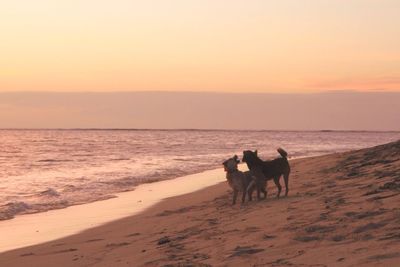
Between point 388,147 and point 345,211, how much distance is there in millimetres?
11047

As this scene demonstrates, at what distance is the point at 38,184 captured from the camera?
19.0m

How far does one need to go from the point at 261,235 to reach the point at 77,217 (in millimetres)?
5969

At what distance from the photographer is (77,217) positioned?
11797mm

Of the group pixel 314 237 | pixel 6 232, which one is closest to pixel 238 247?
pixel 314 237

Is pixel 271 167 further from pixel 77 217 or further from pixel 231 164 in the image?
pixel 77 217

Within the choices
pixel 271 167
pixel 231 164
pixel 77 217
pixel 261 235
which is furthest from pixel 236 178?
pixel 261 235

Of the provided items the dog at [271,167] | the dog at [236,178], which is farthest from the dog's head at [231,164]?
the dog at [271,167]

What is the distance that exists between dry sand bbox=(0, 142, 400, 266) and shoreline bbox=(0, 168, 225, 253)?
21.6 inches

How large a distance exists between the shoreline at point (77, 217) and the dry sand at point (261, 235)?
55cm

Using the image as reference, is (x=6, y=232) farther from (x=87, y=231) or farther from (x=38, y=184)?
(x=38, y=184)

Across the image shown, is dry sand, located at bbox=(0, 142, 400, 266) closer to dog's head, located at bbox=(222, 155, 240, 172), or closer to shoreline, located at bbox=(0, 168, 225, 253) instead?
shoreline, located at bbox=(0, 168, 225, 253)

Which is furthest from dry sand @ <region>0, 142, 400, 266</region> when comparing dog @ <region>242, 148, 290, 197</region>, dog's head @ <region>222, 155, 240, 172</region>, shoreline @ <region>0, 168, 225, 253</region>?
dog's head @ <region>222, 155, 240, 172</region>

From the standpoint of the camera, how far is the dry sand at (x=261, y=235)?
5609 millimetres

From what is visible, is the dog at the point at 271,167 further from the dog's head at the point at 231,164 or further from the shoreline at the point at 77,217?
the shoreline at the point at 77,217
